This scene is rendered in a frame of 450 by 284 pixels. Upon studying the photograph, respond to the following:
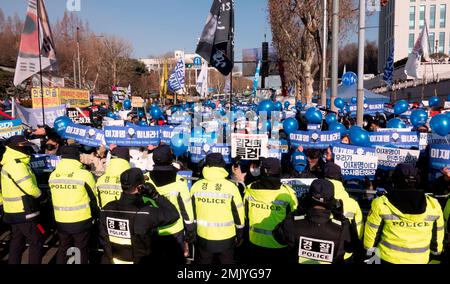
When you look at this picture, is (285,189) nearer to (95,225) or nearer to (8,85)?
(95,225)

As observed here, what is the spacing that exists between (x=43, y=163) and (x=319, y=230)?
5.21 metres

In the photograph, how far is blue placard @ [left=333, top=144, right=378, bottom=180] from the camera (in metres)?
6.30

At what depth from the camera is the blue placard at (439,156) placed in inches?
237

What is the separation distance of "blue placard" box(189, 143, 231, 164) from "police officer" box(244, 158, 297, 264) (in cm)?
312

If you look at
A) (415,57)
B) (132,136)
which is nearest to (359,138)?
(132,136)

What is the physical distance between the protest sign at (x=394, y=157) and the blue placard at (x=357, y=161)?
0.65 metres

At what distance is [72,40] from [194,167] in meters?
57.1

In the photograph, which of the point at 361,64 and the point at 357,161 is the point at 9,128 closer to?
the point at 357,161

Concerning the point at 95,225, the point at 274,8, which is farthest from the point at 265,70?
the point at 95,225

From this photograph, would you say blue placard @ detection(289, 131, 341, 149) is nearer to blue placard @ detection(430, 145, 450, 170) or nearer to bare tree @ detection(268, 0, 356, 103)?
blue placard @ detection(430, 145, 450, 170)

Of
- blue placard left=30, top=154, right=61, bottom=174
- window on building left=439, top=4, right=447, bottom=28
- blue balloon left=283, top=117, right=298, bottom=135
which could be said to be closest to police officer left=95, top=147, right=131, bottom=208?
blue placard left=30, top=154, right=61, bottom=174

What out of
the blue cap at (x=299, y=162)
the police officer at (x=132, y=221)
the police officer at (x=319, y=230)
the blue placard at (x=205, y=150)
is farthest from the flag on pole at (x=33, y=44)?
the police officer at (x=319, y=230)

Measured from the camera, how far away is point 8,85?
41000mm

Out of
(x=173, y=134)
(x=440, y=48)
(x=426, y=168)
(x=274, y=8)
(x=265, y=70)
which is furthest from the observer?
(x=440, y=48)
